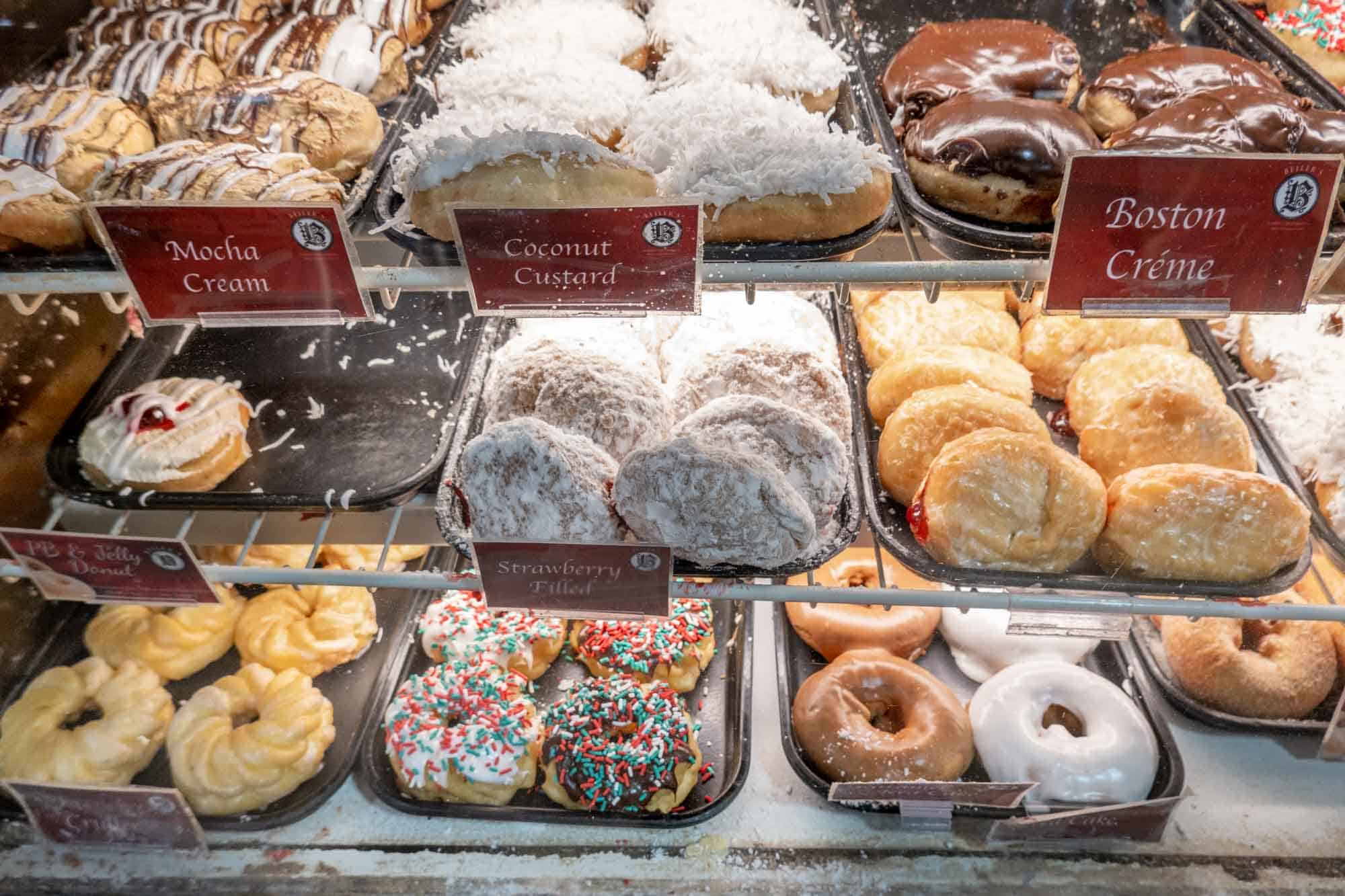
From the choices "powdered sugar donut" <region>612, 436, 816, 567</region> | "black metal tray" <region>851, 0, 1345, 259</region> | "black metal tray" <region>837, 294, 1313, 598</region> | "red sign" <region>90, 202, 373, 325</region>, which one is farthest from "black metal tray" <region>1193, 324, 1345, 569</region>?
"red sign" <region>90, 202, 373, 325</region>

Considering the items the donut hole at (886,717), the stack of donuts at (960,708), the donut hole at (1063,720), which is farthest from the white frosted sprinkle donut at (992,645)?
the donut hole at (886,717)

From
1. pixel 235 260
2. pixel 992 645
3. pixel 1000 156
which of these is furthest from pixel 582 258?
pixel 992 645

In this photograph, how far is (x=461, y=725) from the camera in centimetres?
192

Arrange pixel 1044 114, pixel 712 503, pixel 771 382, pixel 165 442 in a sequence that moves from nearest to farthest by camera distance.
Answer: pixel 712 503, pixel 1044 114, pixel 771 382, pixel 165 442

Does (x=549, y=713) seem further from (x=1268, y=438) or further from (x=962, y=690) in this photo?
(x=1268, y=438)

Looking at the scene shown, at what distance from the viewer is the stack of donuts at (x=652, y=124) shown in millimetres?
1313

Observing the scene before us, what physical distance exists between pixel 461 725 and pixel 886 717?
3.06 feet

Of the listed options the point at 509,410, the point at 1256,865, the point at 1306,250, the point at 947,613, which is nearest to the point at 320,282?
the point at 509,410

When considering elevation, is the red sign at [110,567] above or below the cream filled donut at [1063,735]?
above

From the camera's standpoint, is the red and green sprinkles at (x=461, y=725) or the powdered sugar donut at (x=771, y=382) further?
the red and green sprinkles at (x=461, y=725)

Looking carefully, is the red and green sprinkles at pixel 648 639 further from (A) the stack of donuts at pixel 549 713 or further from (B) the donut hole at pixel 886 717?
(B) the donut hole at pixel 886 717

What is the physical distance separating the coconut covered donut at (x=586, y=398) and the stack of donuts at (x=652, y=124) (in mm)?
315

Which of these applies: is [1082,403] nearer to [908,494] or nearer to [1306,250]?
[908,494]

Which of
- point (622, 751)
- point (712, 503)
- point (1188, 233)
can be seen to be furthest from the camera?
point (622, 751)
